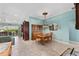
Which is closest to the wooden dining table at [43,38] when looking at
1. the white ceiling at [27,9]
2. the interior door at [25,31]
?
the interior door at [25,31]

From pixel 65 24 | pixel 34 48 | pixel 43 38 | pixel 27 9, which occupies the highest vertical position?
pixel 27 9

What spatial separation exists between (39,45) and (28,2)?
819 millimetres

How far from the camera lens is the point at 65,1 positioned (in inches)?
79.3

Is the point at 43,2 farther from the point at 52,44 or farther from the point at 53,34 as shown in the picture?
the point at 52,44

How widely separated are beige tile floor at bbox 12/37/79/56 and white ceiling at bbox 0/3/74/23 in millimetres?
432

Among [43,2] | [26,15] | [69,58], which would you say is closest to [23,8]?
[26,15]

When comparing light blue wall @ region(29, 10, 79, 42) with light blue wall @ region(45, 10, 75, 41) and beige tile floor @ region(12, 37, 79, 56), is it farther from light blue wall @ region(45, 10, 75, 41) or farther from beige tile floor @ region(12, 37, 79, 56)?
beige tile floor @ region(12, 37, 79, 56)

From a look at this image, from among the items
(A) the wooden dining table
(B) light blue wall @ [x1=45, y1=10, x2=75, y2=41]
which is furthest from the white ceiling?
(A) the wooden dining table

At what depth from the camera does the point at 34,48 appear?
2062mm

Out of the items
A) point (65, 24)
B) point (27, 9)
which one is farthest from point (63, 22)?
point (27, 9)

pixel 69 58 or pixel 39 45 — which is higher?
pixel 39 45

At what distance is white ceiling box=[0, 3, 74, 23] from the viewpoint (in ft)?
6.54

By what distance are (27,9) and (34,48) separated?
731 mm

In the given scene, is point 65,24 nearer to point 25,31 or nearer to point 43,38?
point 43,38
